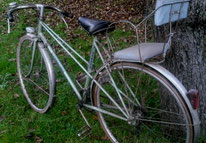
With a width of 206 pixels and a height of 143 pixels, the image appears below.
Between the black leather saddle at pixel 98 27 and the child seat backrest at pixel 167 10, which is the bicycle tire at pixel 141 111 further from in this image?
the child seat backrest at pixel 167 10

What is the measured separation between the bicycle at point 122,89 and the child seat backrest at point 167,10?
0.02m

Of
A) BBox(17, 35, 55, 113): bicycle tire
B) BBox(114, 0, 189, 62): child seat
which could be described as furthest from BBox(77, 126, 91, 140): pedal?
BBox(114, 0, 189, 62): child seat

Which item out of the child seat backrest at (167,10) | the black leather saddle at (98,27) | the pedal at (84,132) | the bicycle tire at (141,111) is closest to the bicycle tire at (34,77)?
the pedal at (84,132)

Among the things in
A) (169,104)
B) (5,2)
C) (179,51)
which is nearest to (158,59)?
(179,51)

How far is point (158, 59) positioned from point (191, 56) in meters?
0.42

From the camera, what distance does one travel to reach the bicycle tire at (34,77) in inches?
134

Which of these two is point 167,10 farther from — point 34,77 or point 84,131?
point 34,77

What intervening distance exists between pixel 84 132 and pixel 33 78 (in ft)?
3.63

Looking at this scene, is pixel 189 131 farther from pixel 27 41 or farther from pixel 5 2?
pixel 5 2

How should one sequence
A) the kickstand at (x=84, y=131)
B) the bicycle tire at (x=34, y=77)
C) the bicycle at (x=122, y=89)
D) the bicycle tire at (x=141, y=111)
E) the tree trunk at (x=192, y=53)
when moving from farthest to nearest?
the bicycle tire at (x=34, y=77), the kickstand at (x=84, y=131), the bicycle tire at (x=141, y=111), the tree trunk at (x=192, y=53), the bicycle at (x=122, y=89)

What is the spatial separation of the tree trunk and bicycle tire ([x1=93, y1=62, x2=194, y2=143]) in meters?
0.22

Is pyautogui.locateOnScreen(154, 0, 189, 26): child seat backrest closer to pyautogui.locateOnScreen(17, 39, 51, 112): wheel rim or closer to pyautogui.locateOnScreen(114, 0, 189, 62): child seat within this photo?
pyautogui.locateOnScreen(114, 0, 189, 62): child seat

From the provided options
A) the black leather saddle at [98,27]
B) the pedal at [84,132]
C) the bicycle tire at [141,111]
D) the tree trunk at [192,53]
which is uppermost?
the black leather saddle at [98,27]

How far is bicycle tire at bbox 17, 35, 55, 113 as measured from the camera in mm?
3393
